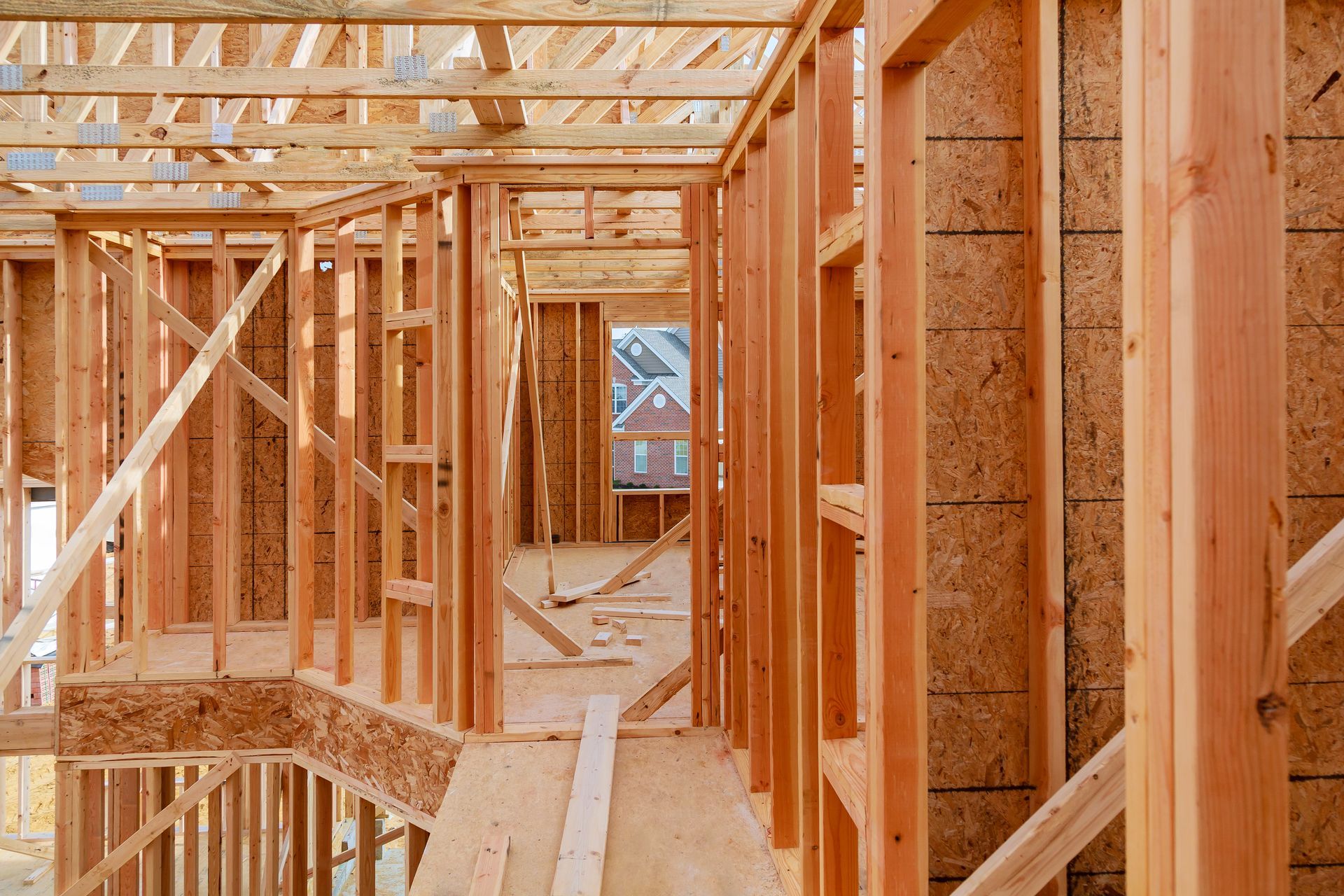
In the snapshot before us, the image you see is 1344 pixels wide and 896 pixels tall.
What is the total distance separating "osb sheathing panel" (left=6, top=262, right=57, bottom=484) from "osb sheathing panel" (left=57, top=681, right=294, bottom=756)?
2763 millimetres

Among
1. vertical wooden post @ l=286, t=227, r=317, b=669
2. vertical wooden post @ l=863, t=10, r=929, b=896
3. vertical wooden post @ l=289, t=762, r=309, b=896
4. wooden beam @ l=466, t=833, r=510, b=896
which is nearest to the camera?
vertical wooden post @ l=863, t=10, r=929, b=896

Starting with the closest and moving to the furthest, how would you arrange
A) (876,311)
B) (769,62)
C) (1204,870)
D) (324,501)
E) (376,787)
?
(1204,870), (876,311), (769,62), (376,787), (324,501)

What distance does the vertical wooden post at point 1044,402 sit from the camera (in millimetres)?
2314

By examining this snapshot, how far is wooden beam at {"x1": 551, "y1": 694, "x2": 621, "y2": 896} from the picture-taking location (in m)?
2.80

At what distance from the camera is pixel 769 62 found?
9.39 ft

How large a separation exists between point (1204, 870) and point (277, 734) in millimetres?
5140

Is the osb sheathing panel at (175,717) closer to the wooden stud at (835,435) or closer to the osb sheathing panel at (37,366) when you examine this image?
the osb sheathing panel at (37,366)

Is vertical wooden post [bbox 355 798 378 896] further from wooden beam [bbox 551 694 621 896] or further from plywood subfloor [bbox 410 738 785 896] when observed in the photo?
wooden beam [bbox 551 694 621 896]

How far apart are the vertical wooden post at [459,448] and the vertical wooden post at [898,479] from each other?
2.62 metres

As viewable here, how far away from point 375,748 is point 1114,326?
4031 millimetres

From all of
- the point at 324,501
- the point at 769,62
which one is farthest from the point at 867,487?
the point at 324,501

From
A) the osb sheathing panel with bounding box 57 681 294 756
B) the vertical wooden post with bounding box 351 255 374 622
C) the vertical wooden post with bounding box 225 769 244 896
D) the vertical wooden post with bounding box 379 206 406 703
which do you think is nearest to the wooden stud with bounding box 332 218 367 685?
the vertical wooden post with bounding box 379 206 406 703

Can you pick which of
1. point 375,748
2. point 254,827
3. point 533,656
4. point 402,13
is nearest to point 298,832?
point 254,827

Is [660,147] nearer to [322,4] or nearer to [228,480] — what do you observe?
[322,4]
